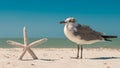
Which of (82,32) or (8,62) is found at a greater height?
(82,32)

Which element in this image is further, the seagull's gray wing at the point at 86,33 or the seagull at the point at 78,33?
the seagull's gray wing at the point at 86,33

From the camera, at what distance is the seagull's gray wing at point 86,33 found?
14.3m

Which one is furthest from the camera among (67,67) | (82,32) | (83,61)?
(82,32)

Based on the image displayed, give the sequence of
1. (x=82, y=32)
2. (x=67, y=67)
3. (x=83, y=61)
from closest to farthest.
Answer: (x=67, y=67) → (x=83, y=61) → (x=82, y=32)

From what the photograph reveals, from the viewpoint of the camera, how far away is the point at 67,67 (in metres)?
12.4

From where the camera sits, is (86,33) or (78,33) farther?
(86,33)

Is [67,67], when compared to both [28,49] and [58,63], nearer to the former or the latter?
[58,63]

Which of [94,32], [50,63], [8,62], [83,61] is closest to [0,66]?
[8,62]

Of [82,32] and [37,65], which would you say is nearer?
[37,65]

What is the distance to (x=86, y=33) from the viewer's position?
14.5 m

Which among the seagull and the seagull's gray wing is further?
the seagull's gray wing

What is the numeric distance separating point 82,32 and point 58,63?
197 cm

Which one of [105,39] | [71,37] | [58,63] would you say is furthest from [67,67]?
[105,39]

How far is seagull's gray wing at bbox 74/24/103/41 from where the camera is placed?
14.3m
